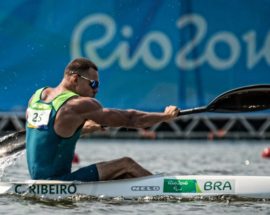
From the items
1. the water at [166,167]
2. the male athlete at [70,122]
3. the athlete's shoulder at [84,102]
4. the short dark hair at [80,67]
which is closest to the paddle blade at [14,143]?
the male athlete at [70,122]

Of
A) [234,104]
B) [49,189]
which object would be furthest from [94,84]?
[234,104]

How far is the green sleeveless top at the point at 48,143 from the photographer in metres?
13.1

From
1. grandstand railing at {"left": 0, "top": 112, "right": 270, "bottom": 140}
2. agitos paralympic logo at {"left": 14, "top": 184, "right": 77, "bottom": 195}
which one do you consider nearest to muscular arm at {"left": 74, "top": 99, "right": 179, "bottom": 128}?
agitos paralympic logo at {"left": 14, "top": 184, "right": 77, "bottom": 195}

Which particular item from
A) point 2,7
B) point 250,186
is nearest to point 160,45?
point 2,7

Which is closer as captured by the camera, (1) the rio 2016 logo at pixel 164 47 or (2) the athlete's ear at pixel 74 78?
(2) the athlete's ear at pixel 74 78

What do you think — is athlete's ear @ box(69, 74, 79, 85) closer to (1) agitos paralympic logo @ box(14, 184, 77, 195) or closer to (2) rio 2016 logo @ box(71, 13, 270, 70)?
(1) agitos paralympic logo @ box(14, 184, 77, 195)

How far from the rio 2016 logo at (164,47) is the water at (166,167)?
5.47 feet

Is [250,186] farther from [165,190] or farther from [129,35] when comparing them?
[129,35]

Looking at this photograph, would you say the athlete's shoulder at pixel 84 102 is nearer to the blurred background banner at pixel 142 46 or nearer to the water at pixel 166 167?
the water at pixel 166 167

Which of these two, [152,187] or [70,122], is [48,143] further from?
[152,187]

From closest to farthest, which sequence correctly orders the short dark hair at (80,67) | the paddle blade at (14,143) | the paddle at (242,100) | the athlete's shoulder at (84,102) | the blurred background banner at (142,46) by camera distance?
1. the athlete's shoulder at (84,102)
2. the short dark hair at (80,67)
3. the paddle at (242,100)
4. the paddle blade at (14,143)
5. the blurred background banner at (142,46)

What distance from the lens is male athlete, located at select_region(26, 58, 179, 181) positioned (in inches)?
514

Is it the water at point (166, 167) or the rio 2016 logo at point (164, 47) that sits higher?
the rio 2016 logo at point (164, 47)

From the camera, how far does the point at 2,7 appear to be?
18.0m
